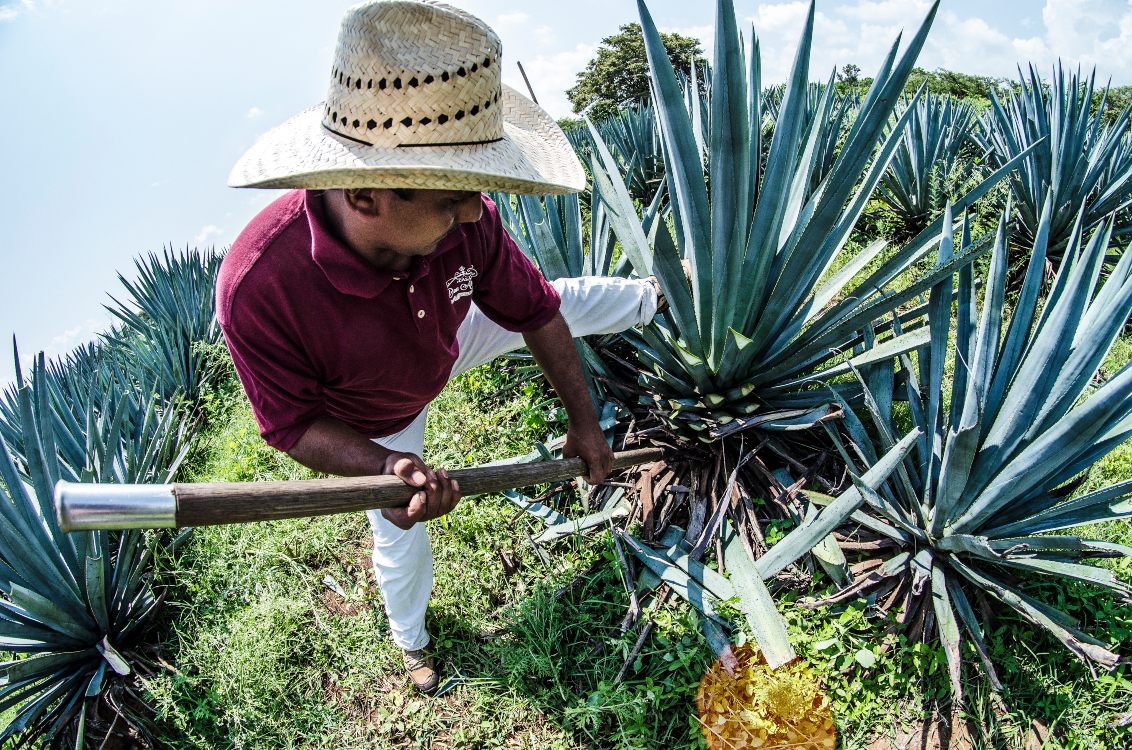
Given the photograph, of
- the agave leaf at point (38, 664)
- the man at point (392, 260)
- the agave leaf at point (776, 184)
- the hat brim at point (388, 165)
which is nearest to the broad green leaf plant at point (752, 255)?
the agave leaf at point (776, 184)

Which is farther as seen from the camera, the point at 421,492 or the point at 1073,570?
the point at 1073,570

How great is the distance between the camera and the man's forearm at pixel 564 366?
81.2 inches

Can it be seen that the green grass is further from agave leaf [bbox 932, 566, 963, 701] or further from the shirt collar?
the shirt collar

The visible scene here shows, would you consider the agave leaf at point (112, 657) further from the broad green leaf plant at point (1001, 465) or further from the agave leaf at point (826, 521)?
the broad green leaf plant at point (1001, 465)

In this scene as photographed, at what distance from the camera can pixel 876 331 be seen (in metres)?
2.60

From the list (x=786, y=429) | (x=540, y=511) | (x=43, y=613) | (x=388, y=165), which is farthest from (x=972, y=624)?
(x=43, y=613)

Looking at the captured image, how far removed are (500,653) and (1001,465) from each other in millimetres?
1713

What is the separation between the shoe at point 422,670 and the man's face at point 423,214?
1547 millimetres

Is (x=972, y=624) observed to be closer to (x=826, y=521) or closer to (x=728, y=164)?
(x=826, y=521)

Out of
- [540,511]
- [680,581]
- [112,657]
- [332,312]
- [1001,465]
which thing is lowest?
[112,657]

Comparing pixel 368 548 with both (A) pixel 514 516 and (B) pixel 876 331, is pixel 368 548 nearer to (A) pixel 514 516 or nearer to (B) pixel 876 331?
(A) pixel 514 516

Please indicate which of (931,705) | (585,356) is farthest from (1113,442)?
(585,356)

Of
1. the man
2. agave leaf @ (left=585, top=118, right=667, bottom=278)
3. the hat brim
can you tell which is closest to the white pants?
the man

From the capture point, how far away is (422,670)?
2.34 meters
